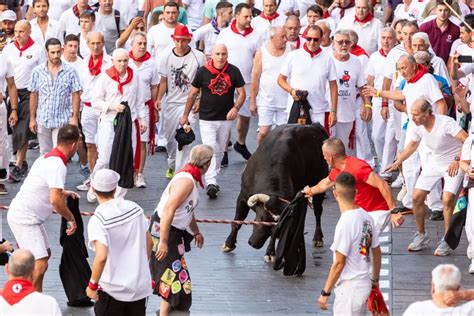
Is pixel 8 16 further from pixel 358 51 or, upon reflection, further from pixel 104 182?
pixel 104 182

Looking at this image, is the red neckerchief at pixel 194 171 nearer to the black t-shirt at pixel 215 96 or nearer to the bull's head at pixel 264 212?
the bull's head at pixel 264 212

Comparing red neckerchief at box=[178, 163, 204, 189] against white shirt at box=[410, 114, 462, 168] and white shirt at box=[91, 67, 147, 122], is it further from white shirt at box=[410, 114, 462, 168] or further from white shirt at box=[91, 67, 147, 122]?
white shirt at box=[91, 67, 147, 122]

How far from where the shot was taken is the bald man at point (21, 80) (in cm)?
1978

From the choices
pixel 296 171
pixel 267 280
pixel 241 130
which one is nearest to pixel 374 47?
pixel 241 130

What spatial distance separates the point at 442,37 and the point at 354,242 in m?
8.95

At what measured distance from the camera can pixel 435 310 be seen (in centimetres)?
1012

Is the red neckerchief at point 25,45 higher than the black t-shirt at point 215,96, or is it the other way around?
the red neckerchief at point 25,45

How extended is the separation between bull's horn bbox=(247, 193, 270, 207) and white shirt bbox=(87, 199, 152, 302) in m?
3.62

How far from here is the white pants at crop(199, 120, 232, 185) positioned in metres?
19.0

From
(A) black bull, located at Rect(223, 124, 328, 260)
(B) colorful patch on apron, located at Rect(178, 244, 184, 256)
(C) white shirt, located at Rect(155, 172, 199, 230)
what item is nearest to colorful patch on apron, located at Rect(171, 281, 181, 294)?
(B) colorful patch on apron, located at Rect(178, 244, 184, 256)

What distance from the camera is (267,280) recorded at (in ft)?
50.2

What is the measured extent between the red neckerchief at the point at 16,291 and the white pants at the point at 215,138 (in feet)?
28.4

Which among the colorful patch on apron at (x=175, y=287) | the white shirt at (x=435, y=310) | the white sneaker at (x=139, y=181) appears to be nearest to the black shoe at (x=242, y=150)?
the white sneaker at (x=139, y=181)

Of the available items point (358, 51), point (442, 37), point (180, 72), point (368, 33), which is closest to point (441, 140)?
point (358, 51)
